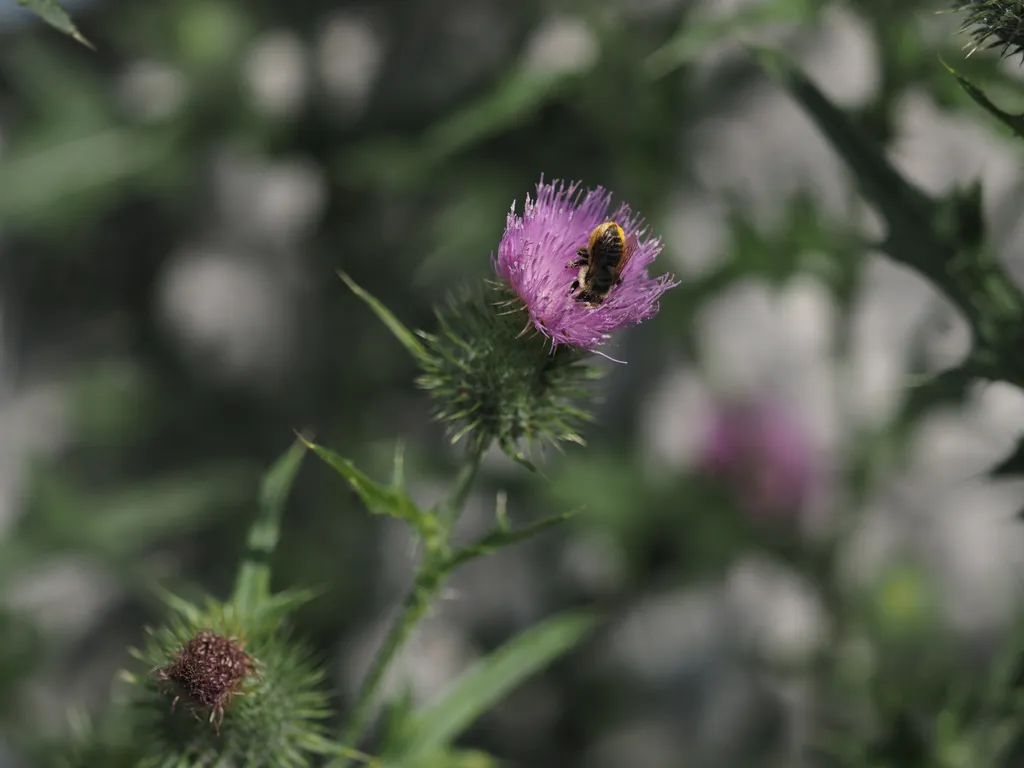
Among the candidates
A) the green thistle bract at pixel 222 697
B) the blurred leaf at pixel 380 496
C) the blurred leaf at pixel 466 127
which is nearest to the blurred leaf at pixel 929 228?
the blurred leaf at pixel 466 127

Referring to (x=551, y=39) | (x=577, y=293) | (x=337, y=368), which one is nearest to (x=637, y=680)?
(x=337, y=368)

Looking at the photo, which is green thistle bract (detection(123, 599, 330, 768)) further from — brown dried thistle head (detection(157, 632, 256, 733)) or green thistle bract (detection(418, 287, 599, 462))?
green thistle bract (detection(418, 287, 599, 462))

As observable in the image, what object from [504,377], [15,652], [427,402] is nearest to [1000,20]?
[504,377]

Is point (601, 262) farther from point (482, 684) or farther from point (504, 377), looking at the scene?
point (482, 684)

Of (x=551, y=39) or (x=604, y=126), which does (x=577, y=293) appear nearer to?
(x=604, y=126)

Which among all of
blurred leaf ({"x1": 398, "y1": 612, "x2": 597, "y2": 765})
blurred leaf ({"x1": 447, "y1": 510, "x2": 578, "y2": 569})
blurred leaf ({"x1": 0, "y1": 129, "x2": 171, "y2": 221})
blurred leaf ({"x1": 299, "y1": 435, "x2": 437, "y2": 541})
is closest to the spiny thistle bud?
blurred leaf ({"x1": 447, "y1": 510, "x2": 578, "y2": 569})
